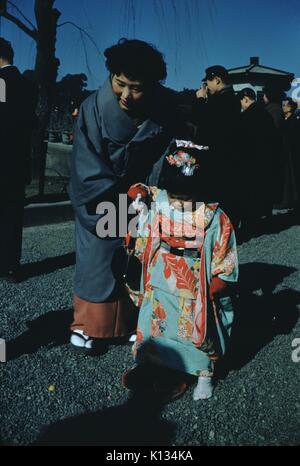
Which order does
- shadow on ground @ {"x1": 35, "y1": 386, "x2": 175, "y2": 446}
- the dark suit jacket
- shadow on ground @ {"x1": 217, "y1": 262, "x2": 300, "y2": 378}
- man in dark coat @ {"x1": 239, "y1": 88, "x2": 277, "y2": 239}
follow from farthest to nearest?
man in dark coat @ {"x1": 239, "y1": 88, "x2": 277, "y2": 239}, the dark suit jacket, shadow on ground @ {"x1": 217, "y1": 262, "x2": 300, "y2": 378}, shadow on ground @ {"x1": 35, "y1": 386, "x2": 175, "y2": 446}

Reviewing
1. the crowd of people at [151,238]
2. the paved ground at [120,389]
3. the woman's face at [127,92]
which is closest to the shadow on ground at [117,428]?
the paved ground at [120,389]

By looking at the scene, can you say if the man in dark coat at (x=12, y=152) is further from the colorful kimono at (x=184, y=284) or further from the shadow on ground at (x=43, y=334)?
the colorful kimono at (x=184, y=284)

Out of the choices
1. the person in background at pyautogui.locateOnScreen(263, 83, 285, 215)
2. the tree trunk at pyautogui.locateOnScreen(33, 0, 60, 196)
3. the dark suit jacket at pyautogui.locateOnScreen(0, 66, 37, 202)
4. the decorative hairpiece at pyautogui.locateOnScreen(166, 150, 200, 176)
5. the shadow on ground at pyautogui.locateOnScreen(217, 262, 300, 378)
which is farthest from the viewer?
the tree trunk at pyautogui.locateOnScreen(33, 0, 60, 196)

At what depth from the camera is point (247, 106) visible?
6102mm

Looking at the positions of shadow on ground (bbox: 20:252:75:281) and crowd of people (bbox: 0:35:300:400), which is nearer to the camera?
crowd of people (bbox: 0:35:300:400)

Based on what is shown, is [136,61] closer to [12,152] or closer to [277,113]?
[12,152]

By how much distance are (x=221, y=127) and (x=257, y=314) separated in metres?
1.87

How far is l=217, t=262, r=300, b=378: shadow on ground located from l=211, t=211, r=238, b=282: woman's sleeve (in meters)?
0.75

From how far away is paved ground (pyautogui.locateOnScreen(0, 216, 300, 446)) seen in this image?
2180 mm

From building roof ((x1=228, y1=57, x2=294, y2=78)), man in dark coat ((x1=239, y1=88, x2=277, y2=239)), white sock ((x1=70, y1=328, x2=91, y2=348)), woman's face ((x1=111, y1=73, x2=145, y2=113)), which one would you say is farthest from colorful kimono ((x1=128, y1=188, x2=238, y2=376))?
building roof ((x1=228, y1=57, x2=294, y2=78))

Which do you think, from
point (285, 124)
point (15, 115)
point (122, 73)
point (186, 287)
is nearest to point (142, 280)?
point (186, 287)

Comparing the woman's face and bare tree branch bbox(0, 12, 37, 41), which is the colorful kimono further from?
bare tree branch bbox(0, 12, 37, 41)

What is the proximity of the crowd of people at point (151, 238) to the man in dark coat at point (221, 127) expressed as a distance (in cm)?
94

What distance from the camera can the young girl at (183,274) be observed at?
239 centimetres
